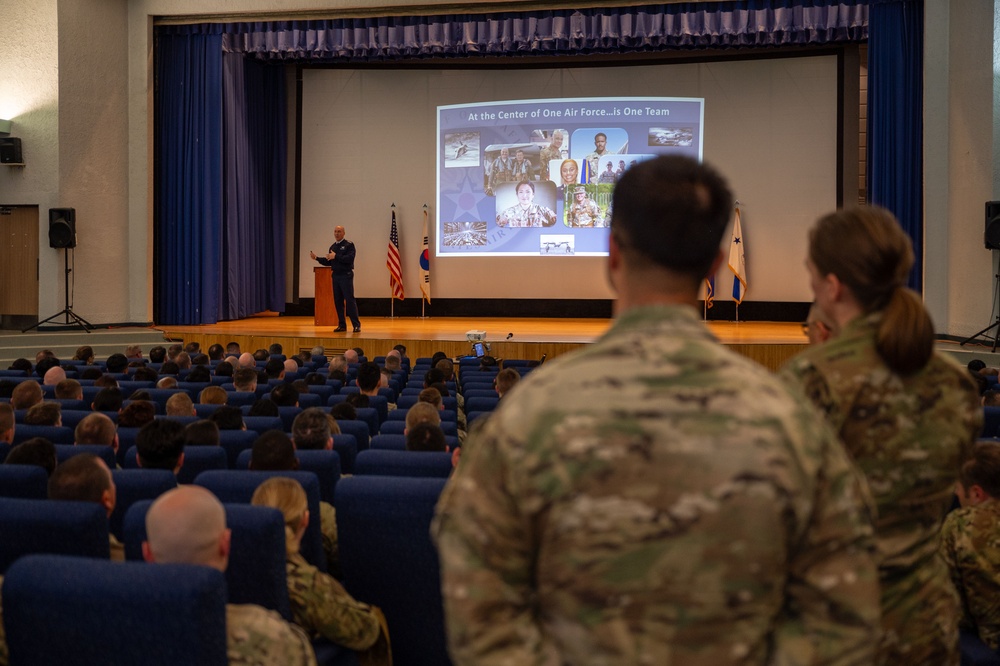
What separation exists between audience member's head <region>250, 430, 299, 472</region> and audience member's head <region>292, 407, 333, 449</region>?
1.91 ft

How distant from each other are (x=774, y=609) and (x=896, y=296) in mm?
671

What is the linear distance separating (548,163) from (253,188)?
179 inches

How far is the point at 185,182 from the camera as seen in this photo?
13.7m

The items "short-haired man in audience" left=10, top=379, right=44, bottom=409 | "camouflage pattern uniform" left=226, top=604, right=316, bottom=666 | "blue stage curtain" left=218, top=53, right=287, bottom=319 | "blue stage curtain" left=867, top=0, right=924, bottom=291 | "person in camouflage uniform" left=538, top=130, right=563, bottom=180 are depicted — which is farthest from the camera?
"blue stage curtain" left=218, top=53, right=287, bottom=319

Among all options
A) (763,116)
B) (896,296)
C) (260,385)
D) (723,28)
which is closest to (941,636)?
(896,296)

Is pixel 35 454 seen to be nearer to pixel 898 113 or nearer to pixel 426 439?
pixel 426 439

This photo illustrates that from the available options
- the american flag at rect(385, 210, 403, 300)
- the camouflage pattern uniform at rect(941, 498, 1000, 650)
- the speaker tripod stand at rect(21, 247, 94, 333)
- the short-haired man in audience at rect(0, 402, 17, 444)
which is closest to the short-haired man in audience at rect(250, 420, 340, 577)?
the short-haired man in audience at rect(0, 402, 17, 444)

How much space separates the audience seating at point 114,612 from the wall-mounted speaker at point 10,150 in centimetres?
1208

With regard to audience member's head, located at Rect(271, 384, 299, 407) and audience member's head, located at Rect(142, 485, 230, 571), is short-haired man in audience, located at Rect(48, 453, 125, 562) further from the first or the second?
audience member's head, located at Rect(271, 384, 299, 407)

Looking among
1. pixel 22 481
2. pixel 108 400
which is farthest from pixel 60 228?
pixel 22 481

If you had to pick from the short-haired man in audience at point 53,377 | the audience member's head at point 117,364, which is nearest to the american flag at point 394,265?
the audience member's head at point 117,364

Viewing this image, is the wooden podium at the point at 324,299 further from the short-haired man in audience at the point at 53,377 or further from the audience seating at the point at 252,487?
the audience seating at the point at 252,487

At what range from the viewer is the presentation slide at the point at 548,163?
45.9 ft

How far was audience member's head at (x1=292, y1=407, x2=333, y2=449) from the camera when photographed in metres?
3.66
